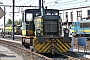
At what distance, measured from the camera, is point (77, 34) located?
45.5 m

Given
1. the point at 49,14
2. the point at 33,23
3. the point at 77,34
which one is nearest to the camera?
the point at 49,14

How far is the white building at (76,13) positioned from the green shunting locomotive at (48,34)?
47746mm

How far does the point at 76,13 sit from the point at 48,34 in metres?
55.8

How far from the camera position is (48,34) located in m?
16.8

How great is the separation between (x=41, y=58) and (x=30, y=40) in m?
3.89

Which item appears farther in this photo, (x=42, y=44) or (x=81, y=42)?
(x=81, y=42)

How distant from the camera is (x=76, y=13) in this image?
71.7 m

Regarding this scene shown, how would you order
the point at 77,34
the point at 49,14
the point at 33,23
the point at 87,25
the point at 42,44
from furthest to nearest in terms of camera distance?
the point at 77,34, the point at 87,25, the point at 33,23, the point at 49,14, the point at 42,44

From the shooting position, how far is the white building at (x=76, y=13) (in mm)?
66750

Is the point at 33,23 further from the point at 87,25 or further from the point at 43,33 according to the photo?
the point at 87,25

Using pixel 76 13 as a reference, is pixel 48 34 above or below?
below

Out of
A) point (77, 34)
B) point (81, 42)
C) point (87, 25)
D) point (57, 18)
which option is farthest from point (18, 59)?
point (77, 34)

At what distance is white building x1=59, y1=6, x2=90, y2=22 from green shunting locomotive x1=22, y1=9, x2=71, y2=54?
47746mm

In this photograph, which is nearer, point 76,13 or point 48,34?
point 48,34
